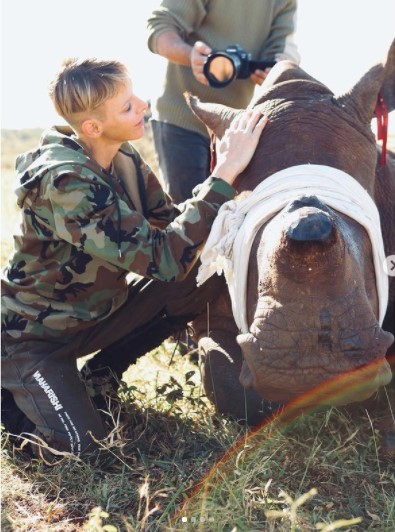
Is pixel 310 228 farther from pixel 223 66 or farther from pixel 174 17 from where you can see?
pixel 174 17

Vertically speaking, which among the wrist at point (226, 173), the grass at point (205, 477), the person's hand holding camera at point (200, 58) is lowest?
the grass at point (205, 477)

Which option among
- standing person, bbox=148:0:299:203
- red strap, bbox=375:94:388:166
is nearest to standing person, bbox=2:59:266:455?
red strap, bbox=375:94:388:166

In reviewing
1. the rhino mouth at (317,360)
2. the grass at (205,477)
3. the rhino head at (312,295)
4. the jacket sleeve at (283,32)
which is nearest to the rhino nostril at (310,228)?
the rhino head at (312,295)

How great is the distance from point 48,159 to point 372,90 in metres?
1.69

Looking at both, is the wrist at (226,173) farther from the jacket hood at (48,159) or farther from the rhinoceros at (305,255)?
the jacket hood at (48,159)

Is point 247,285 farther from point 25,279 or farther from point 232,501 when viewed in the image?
point 25,279

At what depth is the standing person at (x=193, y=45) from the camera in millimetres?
6078

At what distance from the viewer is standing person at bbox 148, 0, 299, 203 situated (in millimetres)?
6078

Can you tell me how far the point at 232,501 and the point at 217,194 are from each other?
1.45 meters

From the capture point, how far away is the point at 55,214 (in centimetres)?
420

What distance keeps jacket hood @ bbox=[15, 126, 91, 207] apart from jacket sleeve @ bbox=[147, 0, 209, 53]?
5.79 ft

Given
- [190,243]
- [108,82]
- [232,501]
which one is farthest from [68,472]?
[108,82]

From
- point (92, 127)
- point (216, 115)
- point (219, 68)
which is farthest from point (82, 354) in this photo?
point (219, 68)

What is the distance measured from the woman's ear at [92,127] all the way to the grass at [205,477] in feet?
4.59
